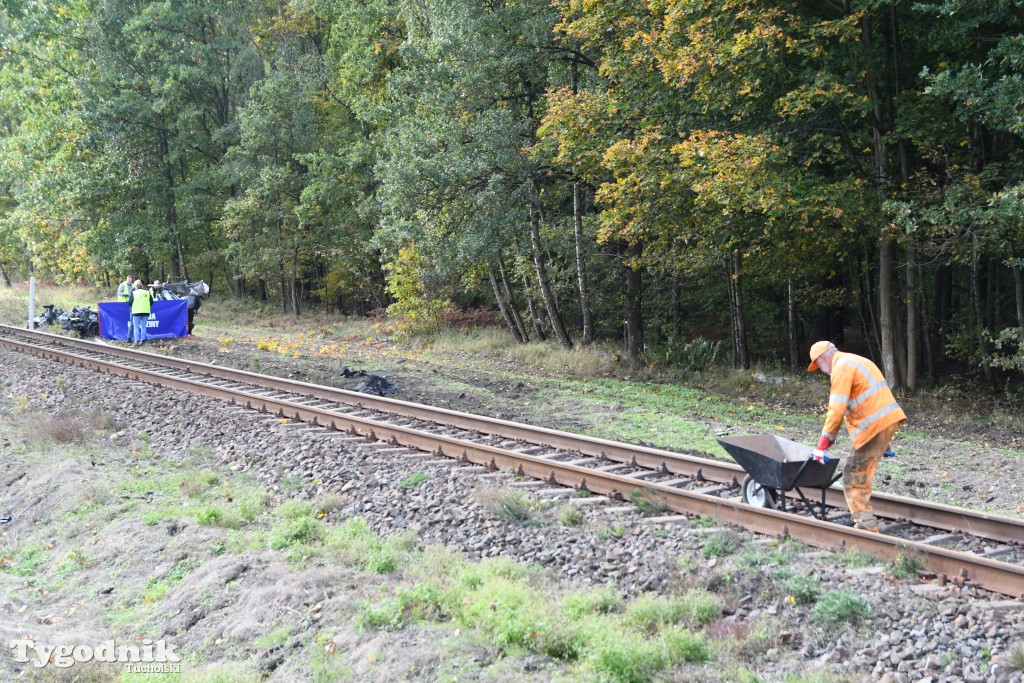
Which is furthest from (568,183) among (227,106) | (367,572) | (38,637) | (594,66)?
(227,106)

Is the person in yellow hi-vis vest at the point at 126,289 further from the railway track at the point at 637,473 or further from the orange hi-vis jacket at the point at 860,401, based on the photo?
the orange hi-vis jacket at the point at 860,401

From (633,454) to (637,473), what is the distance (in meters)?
0.48

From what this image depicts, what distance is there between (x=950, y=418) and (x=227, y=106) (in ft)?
109

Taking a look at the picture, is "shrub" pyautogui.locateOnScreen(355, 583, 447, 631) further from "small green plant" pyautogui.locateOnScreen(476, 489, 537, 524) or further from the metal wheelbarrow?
the metal wheelbarrow

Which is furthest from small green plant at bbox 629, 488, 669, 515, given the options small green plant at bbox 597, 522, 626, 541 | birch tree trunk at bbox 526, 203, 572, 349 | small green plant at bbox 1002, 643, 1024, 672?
birch tree trunk at bbox 526, 203, 572, 349

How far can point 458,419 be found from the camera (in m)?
11.1

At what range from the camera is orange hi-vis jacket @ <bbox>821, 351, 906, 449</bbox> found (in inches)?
255

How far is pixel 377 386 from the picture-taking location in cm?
1410

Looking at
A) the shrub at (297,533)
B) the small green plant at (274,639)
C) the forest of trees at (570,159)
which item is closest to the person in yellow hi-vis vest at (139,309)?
the forest of trees at (570,159)

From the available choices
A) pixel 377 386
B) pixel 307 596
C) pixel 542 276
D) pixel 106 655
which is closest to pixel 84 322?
pixel 377 386

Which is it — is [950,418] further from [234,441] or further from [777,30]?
[234,441]

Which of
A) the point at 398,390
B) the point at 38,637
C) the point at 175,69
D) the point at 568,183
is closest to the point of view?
the point at 38,637

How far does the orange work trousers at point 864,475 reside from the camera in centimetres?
656

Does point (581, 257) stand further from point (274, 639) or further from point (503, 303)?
point (274, 639)
